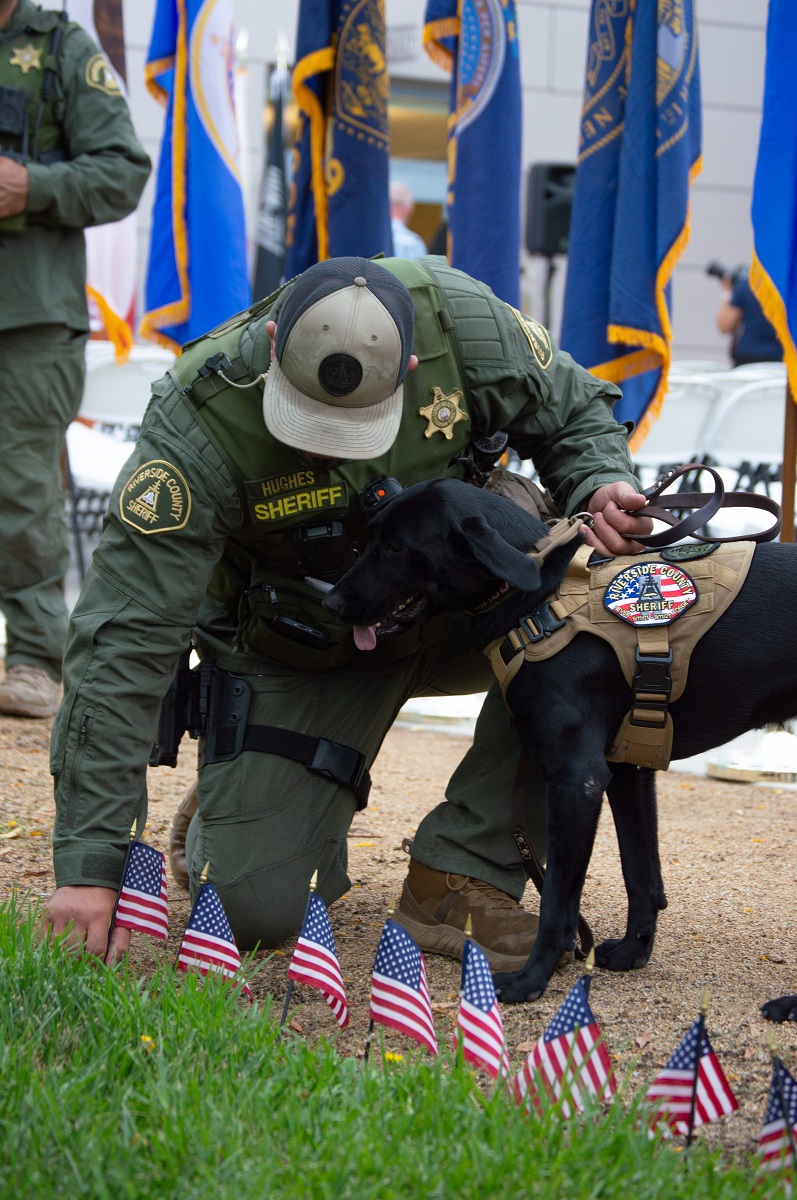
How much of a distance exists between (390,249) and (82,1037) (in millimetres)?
4528

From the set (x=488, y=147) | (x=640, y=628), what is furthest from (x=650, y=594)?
(x=488, y=147)

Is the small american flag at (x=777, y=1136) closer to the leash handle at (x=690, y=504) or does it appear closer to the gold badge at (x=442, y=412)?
the leash handle at (x=690, y=504)

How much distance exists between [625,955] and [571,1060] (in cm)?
90

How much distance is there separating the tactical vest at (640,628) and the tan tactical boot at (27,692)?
8.23 ft

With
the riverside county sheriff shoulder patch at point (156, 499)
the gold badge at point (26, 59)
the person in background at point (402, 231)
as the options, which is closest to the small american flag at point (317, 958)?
the riverside county sheriff shoulder patch at point (156, 499)

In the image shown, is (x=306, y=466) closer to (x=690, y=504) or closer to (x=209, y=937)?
(x=690, y=504)

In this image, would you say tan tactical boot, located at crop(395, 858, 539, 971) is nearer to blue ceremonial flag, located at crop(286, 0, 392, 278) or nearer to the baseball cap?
the baseball cap

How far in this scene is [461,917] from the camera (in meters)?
2.75

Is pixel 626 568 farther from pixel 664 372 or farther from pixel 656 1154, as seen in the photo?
pixel 664 372

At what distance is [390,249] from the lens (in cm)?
582

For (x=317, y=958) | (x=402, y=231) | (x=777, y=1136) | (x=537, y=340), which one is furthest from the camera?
(x=402, y=231)

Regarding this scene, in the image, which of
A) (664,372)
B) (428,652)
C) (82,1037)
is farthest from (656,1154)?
(664,372)

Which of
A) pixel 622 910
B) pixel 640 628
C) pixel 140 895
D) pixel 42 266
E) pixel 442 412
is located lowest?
pixel 622 910

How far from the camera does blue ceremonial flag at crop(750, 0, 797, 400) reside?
4.37 meters
